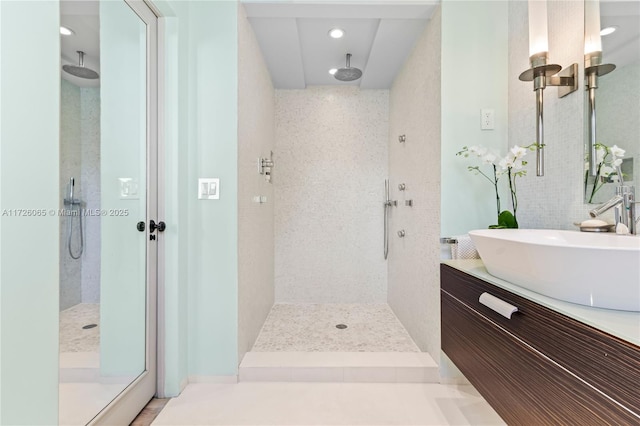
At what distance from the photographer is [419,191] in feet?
7.06

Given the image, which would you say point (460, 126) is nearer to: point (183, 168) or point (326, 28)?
point (326, 28)

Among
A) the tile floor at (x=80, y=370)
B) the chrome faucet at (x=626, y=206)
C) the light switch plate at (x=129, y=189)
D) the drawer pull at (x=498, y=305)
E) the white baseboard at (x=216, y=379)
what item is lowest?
the white baseboard at (x=216, y=379)

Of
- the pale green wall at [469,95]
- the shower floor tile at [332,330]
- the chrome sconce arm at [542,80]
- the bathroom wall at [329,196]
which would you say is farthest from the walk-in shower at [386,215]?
the chrome sconce arm at [542,80]

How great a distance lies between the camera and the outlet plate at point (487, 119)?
5.77 ft

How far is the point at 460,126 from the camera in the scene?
176 centimetres

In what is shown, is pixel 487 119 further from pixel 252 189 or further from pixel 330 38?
pixel 252 189

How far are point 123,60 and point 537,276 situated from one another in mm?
1803

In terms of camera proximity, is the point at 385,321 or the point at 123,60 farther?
the point at 385,321

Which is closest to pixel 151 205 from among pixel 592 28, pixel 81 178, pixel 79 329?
pixel 81 178

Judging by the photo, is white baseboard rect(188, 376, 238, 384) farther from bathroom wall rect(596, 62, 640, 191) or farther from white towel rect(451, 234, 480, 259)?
bathroom wall rect(596, 62, 640, 191)

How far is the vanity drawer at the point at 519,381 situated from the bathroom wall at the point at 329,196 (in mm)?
1826

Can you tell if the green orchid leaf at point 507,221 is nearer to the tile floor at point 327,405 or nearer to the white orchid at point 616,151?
the white orchid at point 616,151

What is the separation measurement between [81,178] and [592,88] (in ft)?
6.84

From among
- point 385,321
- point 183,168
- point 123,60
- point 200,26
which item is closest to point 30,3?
point 123,60
